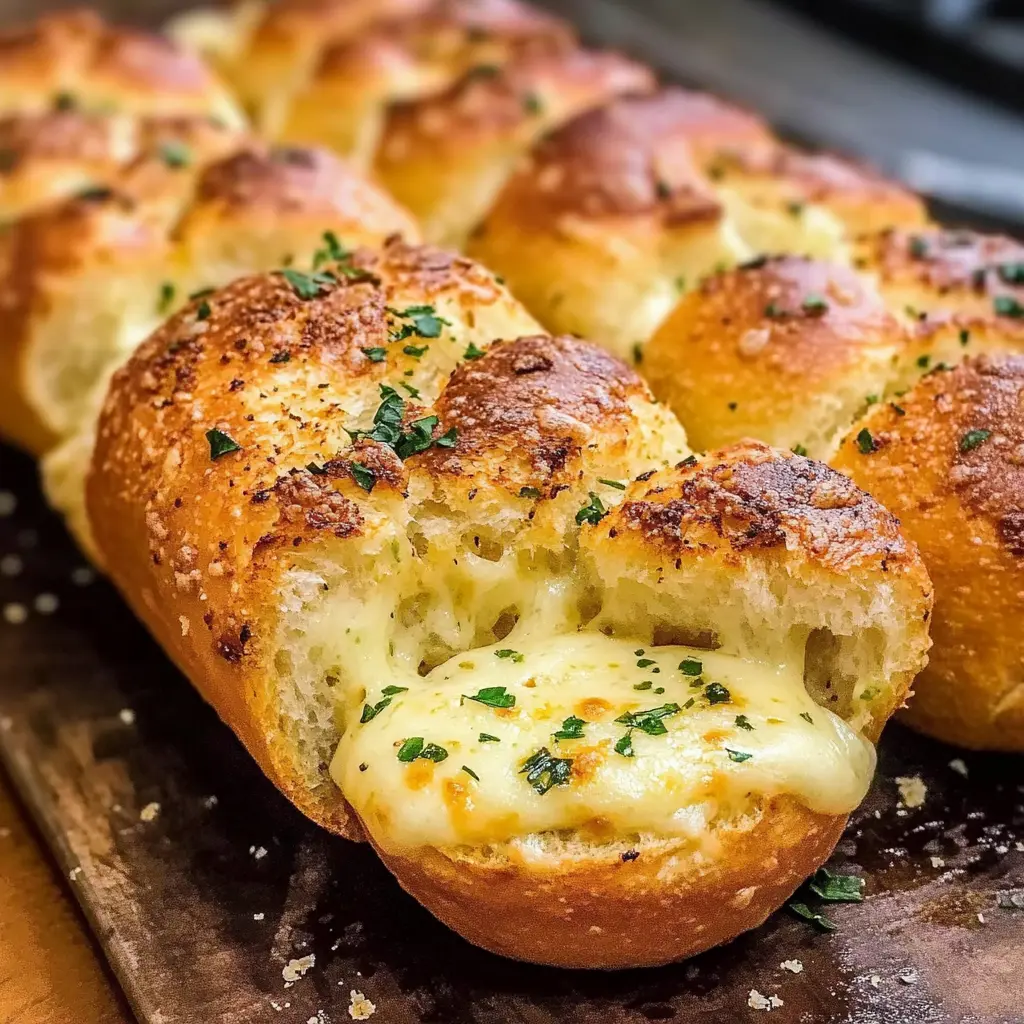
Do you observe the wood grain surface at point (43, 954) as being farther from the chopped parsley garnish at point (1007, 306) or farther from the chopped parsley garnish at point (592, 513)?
the chopped parsley garnish at point (1007, 306)

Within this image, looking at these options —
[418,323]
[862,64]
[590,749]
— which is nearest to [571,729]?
[590,749]

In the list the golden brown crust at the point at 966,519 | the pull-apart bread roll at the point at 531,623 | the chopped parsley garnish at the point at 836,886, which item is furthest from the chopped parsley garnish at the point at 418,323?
the chopped parsley garnish at the point at 836,886

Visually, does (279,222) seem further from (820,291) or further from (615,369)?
(820,291)

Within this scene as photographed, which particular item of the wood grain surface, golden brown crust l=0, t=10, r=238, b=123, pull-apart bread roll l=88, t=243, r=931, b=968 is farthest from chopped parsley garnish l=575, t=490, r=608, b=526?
golden brown crust l=0, t=10, r=238, b=123

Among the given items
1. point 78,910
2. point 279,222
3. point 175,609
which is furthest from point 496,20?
point 78,910

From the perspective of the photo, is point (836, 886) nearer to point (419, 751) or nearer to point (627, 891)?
point (627, 891)
